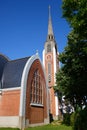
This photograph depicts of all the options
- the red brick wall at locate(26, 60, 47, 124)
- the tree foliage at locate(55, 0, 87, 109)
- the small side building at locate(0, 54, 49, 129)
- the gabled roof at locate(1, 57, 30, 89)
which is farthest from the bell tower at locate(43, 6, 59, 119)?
the gabled roof at locate(1, 57, 30, 89)

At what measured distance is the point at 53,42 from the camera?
69.1 metres

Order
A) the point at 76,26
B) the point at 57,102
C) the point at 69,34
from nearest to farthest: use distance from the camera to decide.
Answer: the point at 76,26 → the point at 69,34 → the point at 57,102

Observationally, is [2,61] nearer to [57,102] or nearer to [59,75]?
[59,75]

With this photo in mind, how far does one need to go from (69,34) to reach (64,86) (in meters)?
9.38

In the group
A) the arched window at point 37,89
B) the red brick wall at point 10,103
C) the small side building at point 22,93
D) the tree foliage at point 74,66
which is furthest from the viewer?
the arched window at point 37,89

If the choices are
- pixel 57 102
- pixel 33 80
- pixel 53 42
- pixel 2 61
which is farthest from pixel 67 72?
Result: pixel 53 42

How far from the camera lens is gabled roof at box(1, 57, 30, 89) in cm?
2889

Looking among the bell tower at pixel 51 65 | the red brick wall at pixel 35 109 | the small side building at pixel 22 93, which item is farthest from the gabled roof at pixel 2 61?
the bell tower at pixel 51 65

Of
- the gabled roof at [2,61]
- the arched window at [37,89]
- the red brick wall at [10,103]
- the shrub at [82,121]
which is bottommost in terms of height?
the shrub at [82,121]

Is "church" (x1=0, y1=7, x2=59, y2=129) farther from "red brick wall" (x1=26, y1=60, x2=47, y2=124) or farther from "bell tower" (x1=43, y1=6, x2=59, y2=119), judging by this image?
"bell tower" (x1=43, y1=6, x2=59, y2=119)

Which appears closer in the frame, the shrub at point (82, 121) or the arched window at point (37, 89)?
the shrub at point (82, 121)

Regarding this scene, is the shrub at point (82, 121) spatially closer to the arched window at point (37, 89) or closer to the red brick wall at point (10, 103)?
the red brick wall at point (10, 103)

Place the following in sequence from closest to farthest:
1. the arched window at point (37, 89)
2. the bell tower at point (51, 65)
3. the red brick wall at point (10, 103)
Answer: the red brick wall at point (10, 103)
the arched window at point (37, 89)
the bell tower at point (51, 65)

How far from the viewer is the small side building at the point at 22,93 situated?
27.2m
